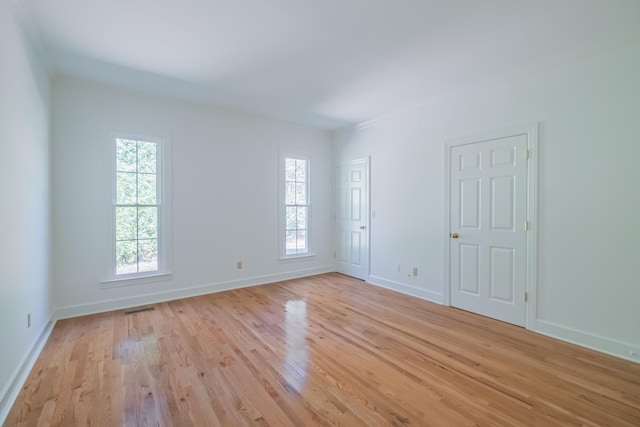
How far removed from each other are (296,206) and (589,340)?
414 cm

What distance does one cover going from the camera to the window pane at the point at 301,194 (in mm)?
5289

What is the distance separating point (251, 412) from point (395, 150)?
3.83 meters

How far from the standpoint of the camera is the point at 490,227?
11.1ft

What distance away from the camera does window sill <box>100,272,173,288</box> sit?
11.7 ft

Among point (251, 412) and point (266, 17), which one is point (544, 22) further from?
point (251, 412)

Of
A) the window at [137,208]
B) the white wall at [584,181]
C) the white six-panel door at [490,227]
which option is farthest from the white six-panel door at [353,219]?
the window at [137,208]

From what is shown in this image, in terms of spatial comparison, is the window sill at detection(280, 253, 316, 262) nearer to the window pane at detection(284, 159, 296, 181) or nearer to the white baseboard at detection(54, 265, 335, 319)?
the white baseboard at detection(54, 265, 335, 319)

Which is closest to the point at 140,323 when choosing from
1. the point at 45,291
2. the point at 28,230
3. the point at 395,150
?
the point at 45,291

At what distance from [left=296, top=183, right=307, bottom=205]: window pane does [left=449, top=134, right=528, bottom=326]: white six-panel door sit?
2565mm

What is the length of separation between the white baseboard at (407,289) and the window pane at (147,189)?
3559mm

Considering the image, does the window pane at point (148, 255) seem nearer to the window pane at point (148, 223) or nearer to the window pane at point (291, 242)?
the window pane at point (148, 223)

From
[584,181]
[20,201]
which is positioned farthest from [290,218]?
[584,181]

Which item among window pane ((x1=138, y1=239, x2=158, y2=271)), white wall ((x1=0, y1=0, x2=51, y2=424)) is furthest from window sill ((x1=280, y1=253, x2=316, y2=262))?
white wall ((x1=0, y1=0, x2=51, y2=424))

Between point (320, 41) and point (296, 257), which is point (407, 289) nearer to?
point (296, 257)
